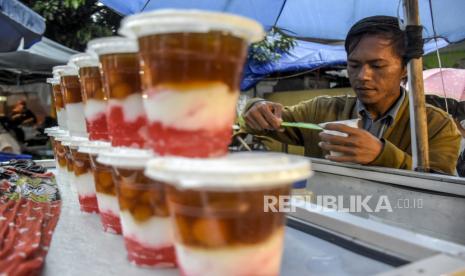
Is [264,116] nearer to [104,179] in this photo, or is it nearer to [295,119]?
[295,119]

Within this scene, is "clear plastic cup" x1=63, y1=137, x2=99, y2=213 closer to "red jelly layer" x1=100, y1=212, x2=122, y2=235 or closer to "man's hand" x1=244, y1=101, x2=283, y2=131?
"red jelly layer" x1=100, y1=212, x2=122, y2=235

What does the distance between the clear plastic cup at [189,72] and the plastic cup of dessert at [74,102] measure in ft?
1.94

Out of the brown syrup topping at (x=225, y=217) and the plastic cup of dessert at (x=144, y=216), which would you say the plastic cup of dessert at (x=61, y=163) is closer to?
the plastic cup of dessert at (x=144, y=216)

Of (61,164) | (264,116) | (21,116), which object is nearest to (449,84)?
(264,116)

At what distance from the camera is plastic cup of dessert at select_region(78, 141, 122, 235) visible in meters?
1.02

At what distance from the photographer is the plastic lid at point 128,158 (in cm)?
83

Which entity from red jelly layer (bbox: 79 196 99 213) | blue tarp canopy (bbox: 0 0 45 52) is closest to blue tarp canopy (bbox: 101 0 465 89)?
blue tarp canopy (bbox: 0 0 45 52)

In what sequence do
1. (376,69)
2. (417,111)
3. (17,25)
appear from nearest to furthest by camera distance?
(417,111), (376,69), (17,25)

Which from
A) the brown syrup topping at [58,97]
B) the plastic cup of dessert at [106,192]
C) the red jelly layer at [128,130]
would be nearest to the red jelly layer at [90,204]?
the plastic cup of dessert at [106,192]

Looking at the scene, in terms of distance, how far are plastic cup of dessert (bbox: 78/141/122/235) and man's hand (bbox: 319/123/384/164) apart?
3.19 ft

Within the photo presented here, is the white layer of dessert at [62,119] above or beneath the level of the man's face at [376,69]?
beneath

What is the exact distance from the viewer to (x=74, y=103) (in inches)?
50.3

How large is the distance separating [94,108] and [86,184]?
0.29 m

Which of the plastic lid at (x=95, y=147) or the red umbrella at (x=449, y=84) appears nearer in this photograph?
the plastic lid at (x=95, y=147)
